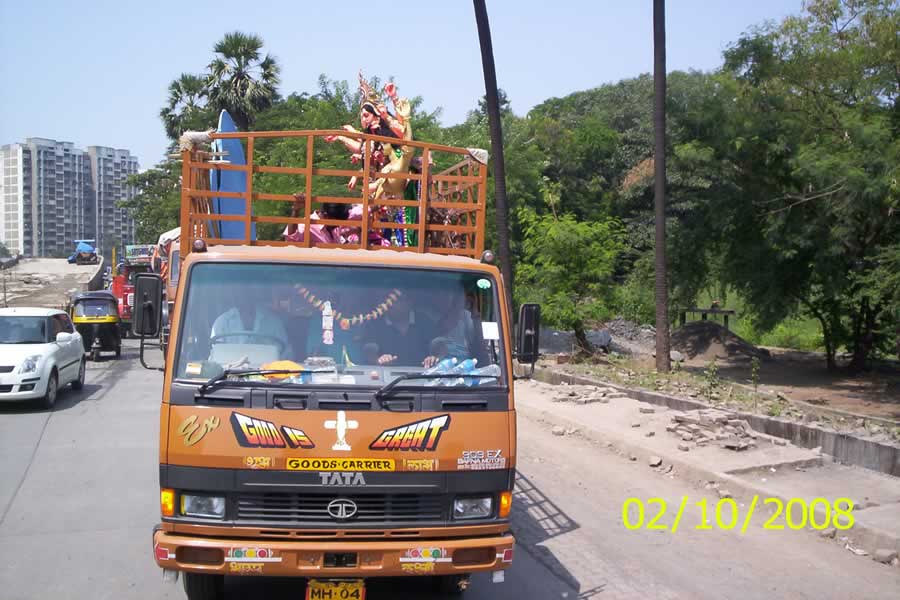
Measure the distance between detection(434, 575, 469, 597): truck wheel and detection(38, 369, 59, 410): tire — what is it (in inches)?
406

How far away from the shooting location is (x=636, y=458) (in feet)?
34.4

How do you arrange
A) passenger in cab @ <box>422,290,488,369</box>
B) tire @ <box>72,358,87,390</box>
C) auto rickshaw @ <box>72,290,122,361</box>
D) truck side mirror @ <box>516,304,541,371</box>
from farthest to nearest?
auto rickshaw @ <box>72,290,122,361</box>, tire @ <box>72,358,87,390</box>, truck side mirror @ <box>516,304,541,371</box>, passenger in cab @ <box>422,290,488,369</box>

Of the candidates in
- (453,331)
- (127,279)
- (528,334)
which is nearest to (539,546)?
(528,334)

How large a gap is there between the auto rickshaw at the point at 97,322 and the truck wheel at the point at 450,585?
65.3 feet

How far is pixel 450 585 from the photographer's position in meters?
5.56

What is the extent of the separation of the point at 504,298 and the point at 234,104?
32.3 metres

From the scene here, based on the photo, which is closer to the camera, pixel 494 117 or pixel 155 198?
pixel 494 117

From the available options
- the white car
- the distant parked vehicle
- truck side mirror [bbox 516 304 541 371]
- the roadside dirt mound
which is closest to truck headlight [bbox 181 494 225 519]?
truck side mirror [bbox 516 304 541 371]

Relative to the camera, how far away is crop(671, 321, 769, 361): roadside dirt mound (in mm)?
25594

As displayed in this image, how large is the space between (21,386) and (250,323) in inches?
393

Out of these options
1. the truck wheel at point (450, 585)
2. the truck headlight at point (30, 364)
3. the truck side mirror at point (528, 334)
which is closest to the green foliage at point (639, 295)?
the truck headlight at point (30, 364)

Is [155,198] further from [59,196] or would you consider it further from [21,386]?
[59,196]

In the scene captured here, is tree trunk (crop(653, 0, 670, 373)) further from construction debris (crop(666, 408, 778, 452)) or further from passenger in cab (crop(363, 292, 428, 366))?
passenger in cab (crop(363, 292, 428, 366))

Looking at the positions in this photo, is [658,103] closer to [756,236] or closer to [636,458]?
[756,236]
